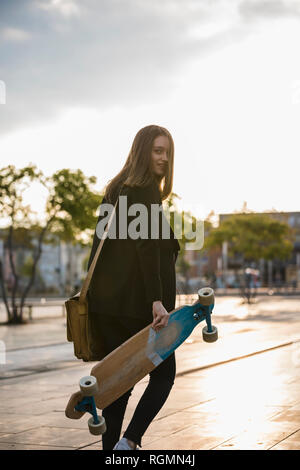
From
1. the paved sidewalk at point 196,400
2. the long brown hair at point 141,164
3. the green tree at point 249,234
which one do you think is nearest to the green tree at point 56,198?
the paved sidewalk at point 196,400

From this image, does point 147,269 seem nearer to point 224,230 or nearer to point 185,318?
point 185,318

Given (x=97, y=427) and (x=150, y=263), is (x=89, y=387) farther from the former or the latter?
(x=150, y=263)

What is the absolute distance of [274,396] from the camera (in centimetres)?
712

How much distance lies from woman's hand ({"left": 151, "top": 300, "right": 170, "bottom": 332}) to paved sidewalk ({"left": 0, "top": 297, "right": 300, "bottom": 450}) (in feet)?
4.53

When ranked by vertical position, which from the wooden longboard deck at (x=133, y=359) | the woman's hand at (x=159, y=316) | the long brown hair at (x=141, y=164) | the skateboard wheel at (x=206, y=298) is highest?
the long brown hair at (x=141, y=164)

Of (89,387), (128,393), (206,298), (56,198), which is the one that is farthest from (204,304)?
(56,198)

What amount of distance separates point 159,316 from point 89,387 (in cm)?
47

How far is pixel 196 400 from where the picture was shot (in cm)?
700

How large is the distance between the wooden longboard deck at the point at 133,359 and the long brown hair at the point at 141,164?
724 mm

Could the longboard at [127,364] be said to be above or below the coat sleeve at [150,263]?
below

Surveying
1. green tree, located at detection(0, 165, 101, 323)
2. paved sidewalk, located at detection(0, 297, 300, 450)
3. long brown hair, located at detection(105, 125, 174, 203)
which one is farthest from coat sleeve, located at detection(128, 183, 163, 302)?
green tree, located at detection(0, 165, 101, 323)

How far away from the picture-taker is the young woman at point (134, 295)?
12.9 feet

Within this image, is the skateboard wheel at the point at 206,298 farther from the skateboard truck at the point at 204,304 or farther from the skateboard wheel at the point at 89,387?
the skateboard wheel at the point at 89,387

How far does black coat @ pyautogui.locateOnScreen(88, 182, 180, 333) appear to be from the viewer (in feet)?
12.9
